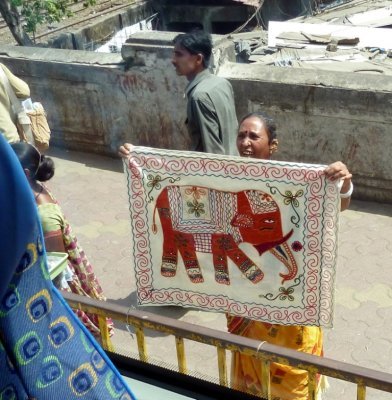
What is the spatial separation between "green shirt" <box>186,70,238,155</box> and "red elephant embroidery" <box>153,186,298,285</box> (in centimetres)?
122

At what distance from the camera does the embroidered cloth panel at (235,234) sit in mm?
3115

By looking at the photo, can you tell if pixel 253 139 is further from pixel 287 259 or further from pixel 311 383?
pixel 311 383

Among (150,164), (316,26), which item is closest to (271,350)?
(150,164)

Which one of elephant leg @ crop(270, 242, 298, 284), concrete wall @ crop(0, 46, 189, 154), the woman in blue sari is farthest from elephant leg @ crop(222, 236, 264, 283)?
concrete wall @ crop(0, 46, 189, 154)

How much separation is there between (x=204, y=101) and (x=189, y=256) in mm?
1407

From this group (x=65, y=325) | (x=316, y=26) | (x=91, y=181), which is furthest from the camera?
(x=316, y=26)

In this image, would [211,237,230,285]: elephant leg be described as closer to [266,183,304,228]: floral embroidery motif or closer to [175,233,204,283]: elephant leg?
[175,233,204,283]: elephant leg

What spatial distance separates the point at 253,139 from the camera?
3.51 metres

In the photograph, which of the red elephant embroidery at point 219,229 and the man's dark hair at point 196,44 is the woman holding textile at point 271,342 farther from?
the man's dark hair at point 196,44

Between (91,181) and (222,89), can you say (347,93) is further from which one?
(91,181)

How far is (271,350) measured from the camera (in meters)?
2.49

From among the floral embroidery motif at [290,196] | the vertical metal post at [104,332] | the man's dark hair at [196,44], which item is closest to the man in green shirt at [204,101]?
the man's dark hair at [196,44]

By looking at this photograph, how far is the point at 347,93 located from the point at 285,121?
611 mm

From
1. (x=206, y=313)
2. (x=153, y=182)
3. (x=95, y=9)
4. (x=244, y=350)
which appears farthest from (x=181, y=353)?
(x=95, y=9)
